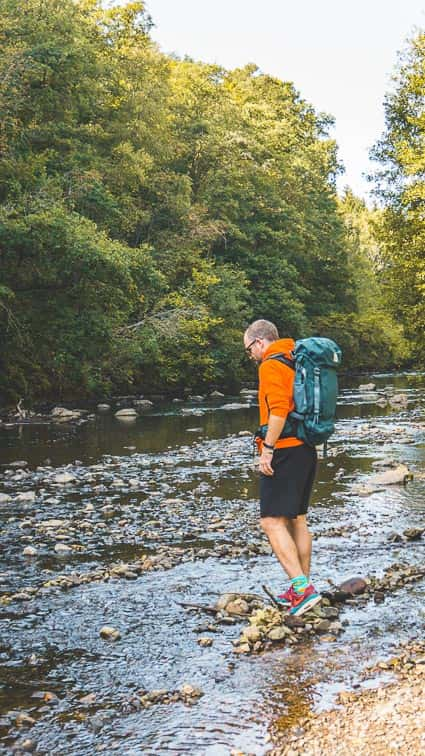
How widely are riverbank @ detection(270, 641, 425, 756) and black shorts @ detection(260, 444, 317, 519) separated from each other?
71.2 inches

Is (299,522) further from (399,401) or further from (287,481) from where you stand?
(399,401)

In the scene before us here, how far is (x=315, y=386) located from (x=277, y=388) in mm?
321

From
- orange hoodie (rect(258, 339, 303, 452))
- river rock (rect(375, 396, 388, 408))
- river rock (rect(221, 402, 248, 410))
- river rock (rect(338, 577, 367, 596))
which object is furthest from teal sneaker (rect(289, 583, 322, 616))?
river rock (rect(221, 402, 248, 410))

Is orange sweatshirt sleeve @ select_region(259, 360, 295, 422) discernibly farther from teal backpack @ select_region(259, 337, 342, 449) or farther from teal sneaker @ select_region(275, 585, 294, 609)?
teal sneaker @ select_region(275, 585, 294, 609)

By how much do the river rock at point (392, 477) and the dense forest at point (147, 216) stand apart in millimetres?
15220

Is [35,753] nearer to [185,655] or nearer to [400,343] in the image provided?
[185,655]

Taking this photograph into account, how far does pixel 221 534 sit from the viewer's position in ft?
33.8

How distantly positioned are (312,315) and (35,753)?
58.0m

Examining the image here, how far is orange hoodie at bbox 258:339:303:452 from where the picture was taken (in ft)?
22.0

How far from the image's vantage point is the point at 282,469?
6.86 meters

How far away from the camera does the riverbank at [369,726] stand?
448cm

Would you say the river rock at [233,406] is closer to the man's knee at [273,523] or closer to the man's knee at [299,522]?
the man's knee at [299,522]

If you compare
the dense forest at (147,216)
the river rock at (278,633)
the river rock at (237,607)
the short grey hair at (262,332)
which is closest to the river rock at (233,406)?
the dense forest at (147,216)

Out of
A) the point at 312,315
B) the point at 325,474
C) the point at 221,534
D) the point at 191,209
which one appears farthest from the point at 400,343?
the point at 221,534
